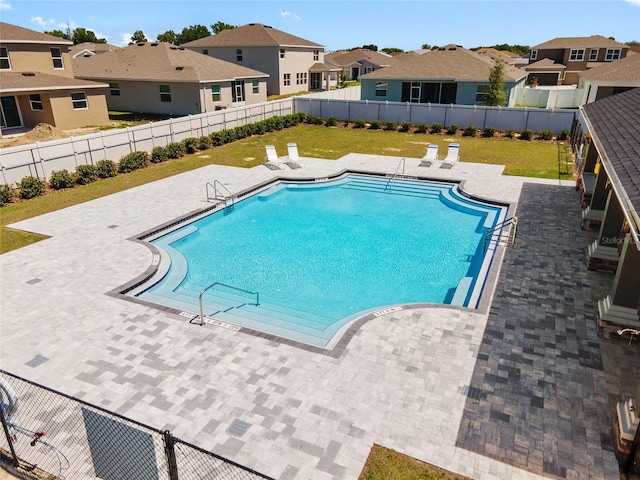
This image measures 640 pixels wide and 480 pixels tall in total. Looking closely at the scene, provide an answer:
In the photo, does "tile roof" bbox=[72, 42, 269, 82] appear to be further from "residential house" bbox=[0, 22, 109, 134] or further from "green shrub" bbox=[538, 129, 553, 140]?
"green shrub" bbox=[538, 129, 553, 140]

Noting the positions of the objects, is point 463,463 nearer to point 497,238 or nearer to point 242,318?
point 242,318

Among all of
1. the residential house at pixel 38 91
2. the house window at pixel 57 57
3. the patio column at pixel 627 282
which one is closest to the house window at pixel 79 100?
the residential house at pixel 38 91

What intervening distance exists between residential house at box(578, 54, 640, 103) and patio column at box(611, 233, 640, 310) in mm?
27775

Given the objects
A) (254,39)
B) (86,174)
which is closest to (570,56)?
(254,39)

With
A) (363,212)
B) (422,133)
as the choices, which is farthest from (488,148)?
(363,212)

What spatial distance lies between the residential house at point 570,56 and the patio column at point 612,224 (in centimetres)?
5451

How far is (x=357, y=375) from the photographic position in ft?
26.2

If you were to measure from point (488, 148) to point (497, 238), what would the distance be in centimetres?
1509

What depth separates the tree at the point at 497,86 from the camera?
34156 millimetres

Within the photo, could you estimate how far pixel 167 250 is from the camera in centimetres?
1450

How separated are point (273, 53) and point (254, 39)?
349 cm

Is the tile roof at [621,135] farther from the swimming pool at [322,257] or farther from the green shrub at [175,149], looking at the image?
the green shrub at [175,149]

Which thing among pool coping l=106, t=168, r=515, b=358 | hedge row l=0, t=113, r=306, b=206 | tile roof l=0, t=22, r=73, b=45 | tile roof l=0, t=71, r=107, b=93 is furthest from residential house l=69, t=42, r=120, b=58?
pool coping l=106, t=168, r=515, b=358

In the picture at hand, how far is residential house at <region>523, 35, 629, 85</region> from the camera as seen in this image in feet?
183
